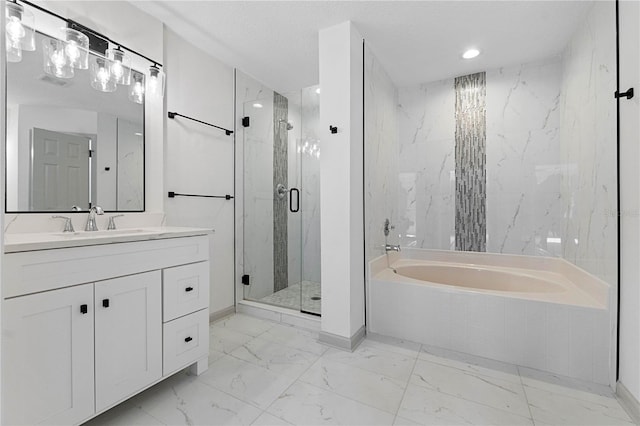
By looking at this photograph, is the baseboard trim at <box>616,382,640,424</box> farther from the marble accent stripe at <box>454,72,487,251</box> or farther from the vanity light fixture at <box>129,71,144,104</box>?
the vanity light fixture at <box>129,71,144,104</box>

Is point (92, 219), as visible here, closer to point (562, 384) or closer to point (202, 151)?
point (202, 151)

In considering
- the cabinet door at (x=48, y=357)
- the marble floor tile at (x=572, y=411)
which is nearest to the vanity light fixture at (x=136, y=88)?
the cabinet door at (x=48, y=357)

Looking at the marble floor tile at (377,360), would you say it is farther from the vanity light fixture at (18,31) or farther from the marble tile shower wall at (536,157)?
the vanity light fixture at (18,31)

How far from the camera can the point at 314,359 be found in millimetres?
2078

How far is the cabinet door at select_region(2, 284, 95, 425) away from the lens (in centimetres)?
115

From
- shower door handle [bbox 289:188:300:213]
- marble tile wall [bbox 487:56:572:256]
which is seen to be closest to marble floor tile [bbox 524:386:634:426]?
marble tile wall [bbox 487:56:572:256]

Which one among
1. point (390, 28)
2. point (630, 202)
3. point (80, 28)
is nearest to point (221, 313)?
point (80, 28)

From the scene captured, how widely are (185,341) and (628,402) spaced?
2338 mm

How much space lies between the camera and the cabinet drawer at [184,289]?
5.44 ft

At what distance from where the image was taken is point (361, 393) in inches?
67.7

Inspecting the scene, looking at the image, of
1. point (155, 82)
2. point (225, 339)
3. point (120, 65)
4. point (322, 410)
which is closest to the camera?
point (322, 410)

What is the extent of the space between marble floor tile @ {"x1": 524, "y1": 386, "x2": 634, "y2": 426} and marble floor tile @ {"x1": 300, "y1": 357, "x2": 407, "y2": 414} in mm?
672

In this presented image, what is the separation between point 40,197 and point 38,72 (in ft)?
2.20

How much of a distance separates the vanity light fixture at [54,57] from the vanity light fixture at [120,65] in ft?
0.74
